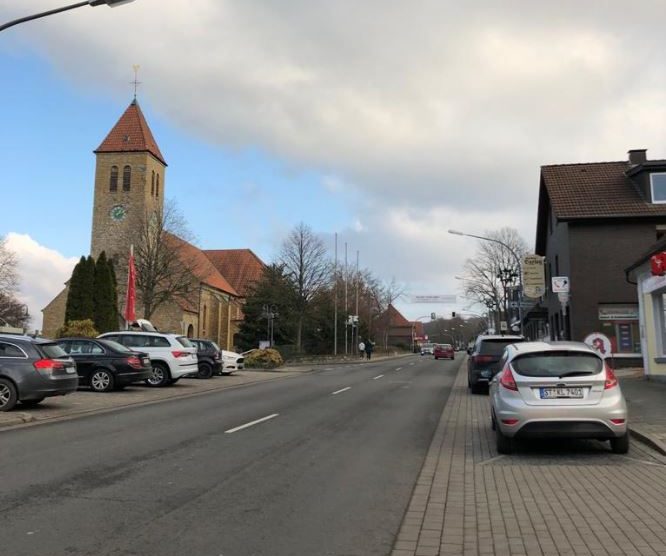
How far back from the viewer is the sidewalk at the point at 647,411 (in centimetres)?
967

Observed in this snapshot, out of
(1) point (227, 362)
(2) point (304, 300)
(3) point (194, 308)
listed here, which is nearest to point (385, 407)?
(1) point (227, 362)

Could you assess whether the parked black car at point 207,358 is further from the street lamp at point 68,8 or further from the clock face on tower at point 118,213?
the clock face on tower at point 118,213

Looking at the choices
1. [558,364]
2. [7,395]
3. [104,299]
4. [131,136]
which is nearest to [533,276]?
[558,364]

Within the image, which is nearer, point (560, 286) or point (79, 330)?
point (560, 286)

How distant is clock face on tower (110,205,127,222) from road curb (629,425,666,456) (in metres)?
60.4

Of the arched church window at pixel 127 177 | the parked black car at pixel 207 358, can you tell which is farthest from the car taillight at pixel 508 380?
the arched church window at pixel 127 177

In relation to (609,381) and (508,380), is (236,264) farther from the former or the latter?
(609,381)

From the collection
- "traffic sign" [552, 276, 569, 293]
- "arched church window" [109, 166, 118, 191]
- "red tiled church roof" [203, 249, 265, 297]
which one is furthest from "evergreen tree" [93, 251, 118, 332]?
"red tiled church roof" [203, 249, 265, 297]

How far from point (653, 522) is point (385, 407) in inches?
397

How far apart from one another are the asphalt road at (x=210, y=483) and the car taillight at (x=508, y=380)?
1.55 meters

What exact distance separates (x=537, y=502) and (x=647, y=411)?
26.8 ft

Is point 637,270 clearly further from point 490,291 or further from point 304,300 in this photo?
point 490,291

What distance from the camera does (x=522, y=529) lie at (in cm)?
A: 529

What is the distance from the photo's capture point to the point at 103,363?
1823 cm
